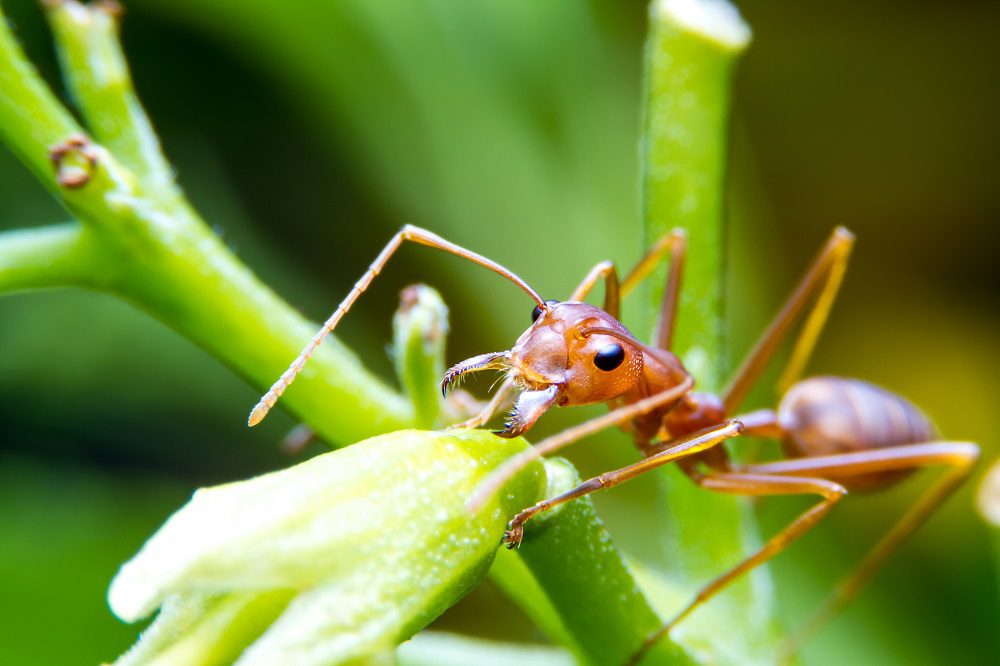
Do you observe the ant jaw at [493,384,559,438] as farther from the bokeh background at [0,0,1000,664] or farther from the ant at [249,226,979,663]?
the bokeh background at [0,0,1000,664]

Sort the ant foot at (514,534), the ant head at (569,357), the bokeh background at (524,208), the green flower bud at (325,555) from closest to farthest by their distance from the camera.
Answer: the green flower bud at (325,555), the ant foot at (514,534), the ant head at (569,357), the bokeh background at (524,208)

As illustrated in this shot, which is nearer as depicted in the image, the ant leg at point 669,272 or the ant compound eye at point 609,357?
the ant compound eye at point 609,357

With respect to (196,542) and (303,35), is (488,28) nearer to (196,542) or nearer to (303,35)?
(303,35)

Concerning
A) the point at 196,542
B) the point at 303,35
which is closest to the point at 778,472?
the point at 196,542

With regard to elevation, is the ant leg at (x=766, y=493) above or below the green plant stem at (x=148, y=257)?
below

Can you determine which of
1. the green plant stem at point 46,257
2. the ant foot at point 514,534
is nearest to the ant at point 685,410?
the ant foot at point 514,534

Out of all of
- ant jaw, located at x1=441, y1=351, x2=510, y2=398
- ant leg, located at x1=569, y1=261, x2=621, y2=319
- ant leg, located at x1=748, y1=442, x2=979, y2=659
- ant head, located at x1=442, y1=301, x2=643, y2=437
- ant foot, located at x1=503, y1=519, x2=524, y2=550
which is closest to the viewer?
ant foot, located at x1=503, y1=519, x2=524, y2=550

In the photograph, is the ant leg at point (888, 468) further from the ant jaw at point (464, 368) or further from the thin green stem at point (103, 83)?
the thin green stem at point (103, 83)

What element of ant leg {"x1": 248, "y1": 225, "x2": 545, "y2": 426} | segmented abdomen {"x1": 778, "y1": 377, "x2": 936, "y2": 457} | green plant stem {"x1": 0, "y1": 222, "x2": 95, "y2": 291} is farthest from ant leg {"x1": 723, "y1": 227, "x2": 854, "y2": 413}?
green plant stem {"x1": 0, "y1": 222, "x2": 95, "y2": 291}
